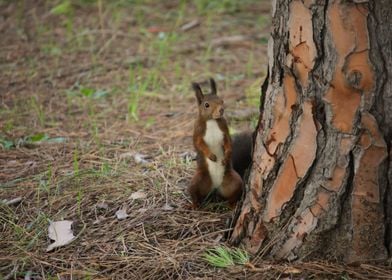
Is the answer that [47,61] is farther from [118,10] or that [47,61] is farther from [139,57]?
[118,10]

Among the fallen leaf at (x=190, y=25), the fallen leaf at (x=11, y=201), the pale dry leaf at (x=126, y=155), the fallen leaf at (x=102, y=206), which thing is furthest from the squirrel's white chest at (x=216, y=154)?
the fallen leaf at (x=190, y=25)

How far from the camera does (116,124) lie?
17.3 ft

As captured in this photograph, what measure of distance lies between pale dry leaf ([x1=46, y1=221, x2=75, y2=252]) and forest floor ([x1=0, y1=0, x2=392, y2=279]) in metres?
0.03

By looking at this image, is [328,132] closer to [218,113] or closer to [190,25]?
[218,113]

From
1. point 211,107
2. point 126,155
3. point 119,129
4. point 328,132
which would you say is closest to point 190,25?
point 119,129

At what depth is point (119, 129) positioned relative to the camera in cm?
517

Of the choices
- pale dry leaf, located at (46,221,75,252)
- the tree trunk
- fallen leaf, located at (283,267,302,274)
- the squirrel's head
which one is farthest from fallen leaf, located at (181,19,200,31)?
fallen leaf, located at (283,267,302,274)

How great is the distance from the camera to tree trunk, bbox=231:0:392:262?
275cm

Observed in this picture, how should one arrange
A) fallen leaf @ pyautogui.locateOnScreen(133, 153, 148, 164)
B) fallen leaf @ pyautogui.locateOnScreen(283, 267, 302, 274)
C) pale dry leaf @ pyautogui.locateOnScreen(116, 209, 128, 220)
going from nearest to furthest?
fallen leaf @ pyautogui.locateOnScreen(283, 267, 302, 274), pale dry leaf @ pyautogui.locateOnScreen(116, 209, 128, 220), fallen leaf @ pyautogui.locateOnScreen(133, 153, 148, 164)

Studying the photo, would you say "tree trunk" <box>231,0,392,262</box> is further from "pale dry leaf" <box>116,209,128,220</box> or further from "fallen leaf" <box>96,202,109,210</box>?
"fallen leaf" <box>96,202,109,210</box>

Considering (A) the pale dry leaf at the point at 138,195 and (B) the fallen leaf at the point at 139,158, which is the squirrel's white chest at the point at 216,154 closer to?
(A) the pale dry leaf at the point at 138,195

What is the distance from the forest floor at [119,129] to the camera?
3252 mm

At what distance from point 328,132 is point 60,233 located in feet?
4.91

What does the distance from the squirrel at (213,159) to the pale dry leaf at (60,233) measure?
686mm
